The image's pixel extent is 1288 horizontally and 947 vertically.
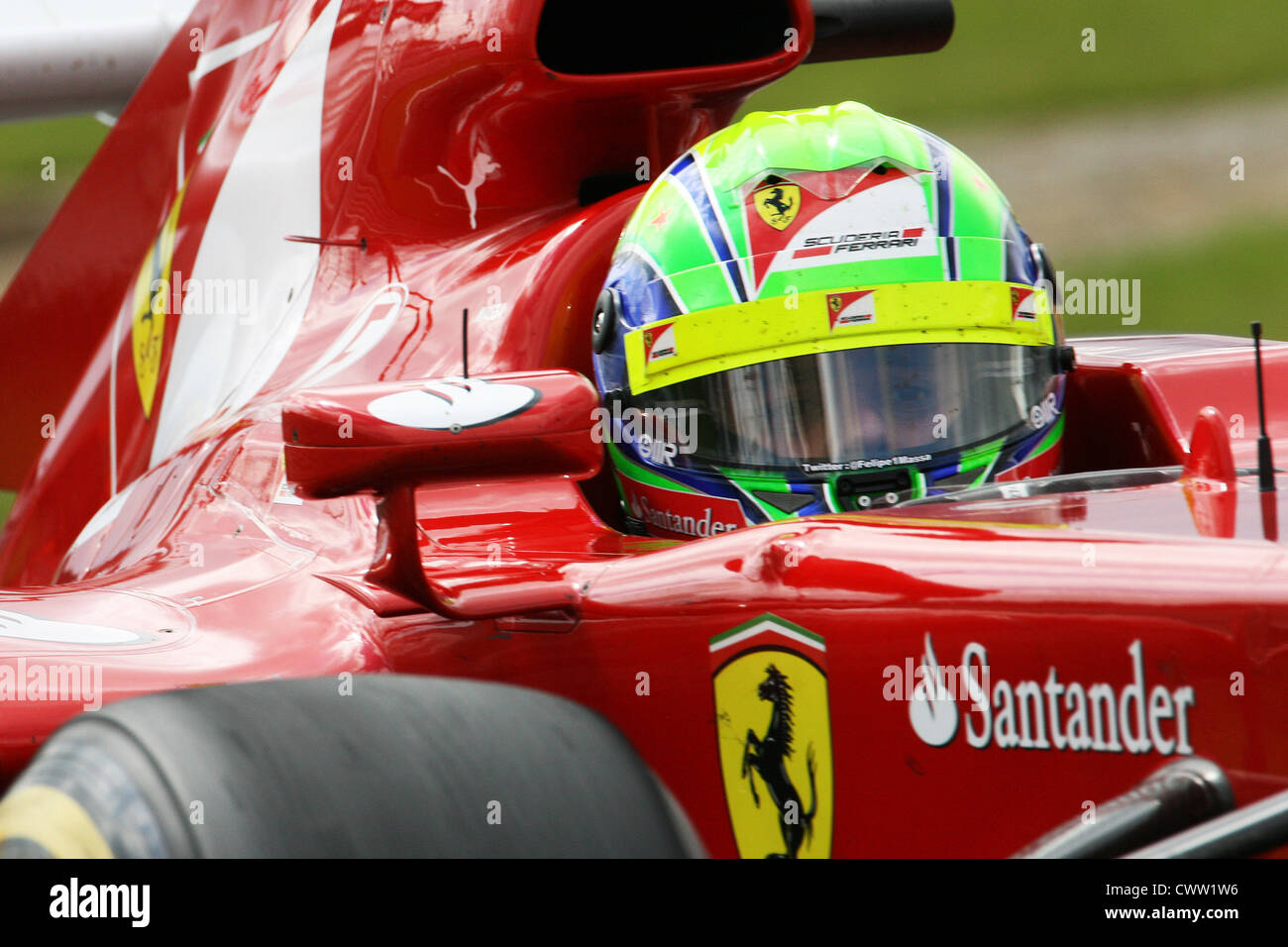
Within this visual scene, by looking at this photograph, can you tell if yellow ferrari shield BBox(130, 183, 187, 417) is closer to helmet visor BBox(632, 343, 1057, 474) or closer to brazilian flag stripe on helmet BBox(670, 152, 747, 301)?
brazilian flag stripe on helmet BBox(670, 152, 747, 301)

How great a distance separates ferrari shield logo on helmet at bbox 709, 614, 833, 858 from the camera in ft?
5.66

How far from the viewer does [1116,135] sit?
14016mm

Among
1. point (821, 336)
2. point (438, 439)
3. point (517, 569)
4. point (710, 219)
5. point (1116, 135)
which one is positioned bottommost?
point (517, 569)

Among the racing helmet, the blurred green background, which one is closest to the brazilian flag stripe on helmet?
the racing helmet

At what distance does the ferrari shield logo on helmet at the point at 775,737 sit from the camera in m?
→ 1.72

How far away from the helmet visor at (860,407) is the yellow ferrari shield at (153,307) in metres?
1.46

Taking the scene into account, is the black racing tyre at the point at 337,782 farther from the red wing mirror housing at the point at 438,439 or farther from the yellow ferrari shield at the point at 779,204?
the yellow ferrari shield at the point at 779,204

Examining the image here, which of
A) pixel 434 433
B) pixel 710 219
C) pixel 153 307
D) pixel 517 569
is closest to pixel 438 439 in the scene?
pixel 434 433

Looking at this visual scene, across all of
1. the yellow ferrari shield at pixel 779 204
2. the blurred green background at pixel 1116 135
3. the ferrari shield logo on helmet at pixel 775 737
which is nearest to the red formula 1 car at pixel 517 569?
the ferrari shield logo on helmet at pixel 775 737

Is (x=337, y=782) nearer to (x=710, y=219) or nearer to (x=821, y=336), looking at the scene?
(x=821, y=336)

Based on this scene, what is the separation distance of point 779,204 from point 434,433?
75 cm

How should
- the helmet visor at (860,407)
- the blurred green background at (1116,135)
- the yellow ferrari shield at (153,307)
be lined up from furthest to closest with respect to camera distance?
the blurred green background at (1116,135)
the yellow ferrari shield at (153,307)
the helmet visor at (860,407)
